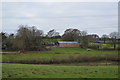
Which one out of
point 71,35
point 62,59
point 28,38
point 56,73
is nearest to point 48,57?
point 62,59

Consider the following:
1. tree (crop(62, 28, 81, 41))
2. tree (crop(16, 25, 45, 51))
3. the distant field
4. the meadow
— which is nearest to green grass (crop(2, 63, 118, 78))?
the meadow

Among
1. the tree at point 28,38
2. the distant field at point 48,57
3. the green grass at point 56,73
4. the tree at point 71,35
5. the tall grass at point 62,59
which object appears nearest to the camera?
the green grass at point 56,73

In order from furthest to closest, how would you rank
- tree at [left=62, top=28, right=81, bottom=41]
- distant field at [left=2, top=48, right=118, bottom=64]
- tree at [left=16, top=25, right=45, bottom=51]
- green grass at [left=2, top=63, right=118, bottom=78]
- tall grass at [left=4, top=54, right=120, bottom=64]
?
1. tree at [left=62, top=28, right=81, bottom=41]
2. tree at [left=16, top=25, right=45, bottom=51]
3. distant field at [left=2, top=48, right=118, bottom=64]
4. tall grass at [left=4, top=54, right=120, bottom=64]
5. green grass at [left=2, top=63, right=118, bottom=78]

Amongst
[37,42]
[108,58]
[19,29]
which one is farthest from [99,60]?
[19,29]

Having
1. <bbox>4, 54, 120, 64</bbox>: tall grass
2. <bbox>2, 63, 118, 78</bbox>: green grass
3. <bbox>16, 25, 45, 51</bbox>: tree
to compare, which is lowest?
<bbox>4, 54, 120, 64</bbox>: tall grass

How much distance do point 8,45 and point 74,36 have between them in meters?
34.9

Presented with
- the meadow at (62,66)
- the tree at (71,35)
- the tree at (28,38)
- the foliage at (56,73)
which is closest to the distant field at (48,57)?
the meadow at (62,66)

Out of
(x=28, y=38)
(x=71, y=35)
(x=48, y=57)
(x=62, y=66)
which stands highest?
(x=71, y=35)

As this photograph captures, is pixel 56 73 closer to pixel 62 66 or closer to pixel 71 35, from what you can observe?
pixel 62 66

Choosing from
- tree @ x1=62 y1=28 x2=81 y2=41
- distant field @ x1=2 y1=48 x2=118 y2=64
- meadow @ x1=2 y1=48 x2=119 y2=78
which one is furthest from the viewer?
tree @ x1=62 y1=28 x2=81 y2=41

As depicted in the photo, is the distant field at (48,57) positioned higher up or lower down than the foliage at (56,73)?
lower down

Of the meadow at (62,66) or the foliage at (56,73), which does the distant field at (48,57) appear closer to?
the meadow at (62,66)

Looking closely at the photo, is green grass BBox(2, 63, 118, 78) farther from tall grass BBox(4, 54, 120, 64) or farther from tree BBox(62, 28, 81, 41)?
tree BBox(62, 28, 81, 41)

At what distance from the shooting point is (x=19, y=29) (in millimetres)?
51156
